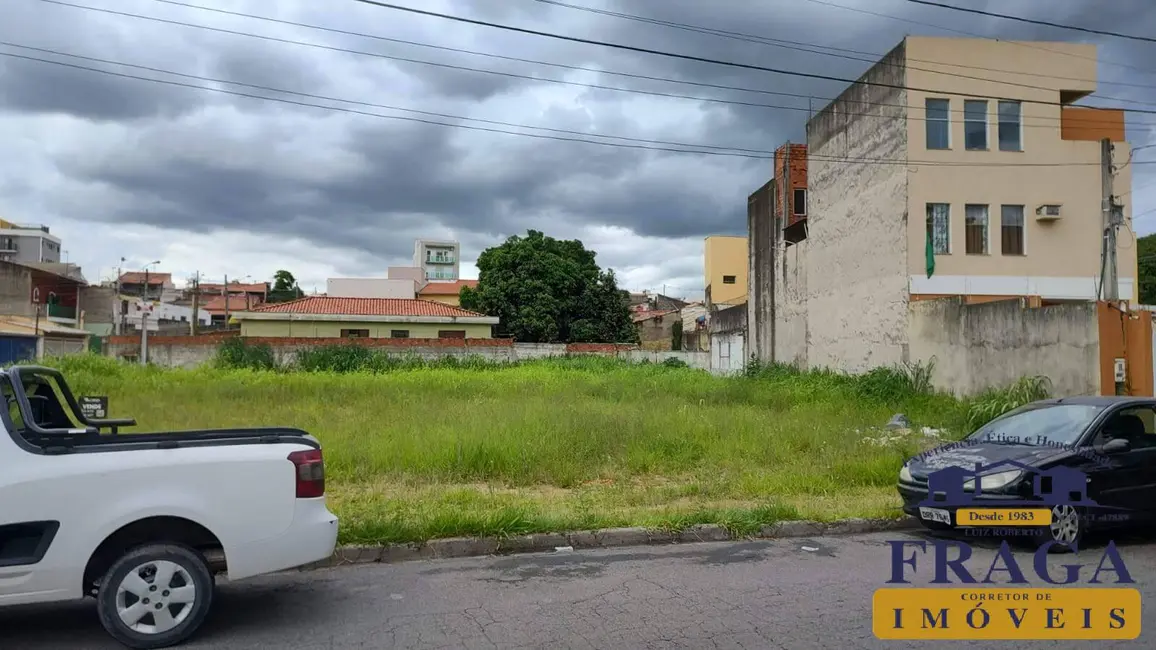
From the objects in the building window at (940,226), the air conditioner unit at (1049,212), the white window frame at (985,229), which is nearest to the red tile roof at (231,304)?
the building window at (940,226)

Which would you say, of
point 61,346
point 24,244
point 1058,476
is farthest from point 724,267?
point 24,244

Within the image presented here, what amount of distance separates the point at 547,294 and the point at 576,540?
35606 mm

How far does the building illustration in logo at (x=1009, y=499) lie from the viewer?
21.7 feet

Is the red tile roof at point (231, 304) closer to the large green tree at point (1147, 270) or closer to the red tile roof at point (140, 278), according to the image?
the red tile roof at point (140, 278)

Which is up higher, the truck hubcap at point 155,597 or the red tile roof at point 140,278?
the red tile roof at point 140,278

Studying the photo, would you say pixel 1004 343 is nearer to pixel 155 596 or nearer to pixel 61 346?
pixel 155 596

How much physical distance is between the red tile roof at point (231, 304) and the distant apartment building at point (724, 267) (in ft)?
132

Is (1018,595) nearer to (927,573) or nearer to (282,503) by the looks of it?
(927,573)

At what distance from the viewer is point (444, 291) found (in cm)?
6475

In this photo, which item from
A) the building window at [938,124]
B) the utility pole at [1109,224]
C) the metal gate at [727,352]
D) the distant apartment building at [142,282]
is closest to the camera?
the utility pole at [1109,224]

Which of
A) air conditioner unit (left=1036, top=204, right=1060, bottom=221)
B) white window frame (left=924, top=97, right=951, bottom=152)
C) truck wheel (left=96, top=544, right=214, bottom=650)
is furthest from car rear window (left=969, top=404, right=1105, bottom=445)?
air conditioner unit (left=1036, top=204, right=1060, bottom=221)

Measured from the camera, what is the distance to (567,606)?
16.8 ft

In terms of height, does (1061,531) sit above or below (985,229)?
below

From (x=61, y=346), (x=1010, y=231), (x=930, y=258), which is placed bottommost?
(x=61, y=346)
